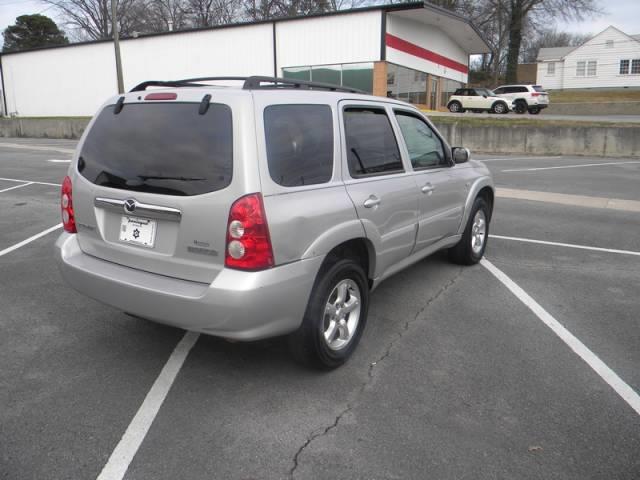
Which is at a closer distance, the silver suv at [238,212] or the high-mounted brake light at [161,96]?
the silver suv at [238,212]

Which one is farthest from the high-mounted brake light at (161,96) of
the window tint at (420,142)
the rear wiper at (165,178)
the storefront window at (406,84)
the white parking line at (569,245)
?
the storefront window at (406,84)

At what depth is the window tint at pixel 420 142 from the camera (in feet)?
14.8

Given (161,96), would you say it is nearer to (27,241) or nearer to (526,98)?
(27,241)

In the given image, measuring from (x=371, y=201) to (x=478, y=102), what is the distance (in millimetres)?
31808

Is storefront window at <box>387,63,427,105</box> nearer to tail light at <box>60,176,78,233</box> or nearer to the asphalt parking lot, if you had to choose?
the asphalt parking lot

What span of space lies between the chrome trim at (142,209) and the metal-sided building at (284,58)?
2571 centimetres

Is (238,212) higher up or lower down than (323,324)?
higher up

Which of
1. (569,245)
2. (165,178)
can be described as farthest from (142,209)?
(569,245)

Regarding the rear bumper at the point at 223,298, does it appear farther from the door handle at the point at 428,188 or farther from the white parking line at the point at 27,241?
the white parking line at the point at 27,241

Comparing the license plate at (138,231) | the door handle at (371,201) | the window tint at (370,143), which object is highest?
the window tint at (370,143)

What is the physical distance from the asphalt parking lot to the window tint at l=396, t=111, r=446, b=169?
1206 millimetres

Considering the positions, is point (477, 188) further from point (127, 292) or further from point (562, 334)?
point (127, 292)

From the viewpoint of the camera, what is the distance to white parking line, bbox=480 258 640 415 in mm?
3303

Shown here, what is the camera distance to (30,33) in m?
62.9
